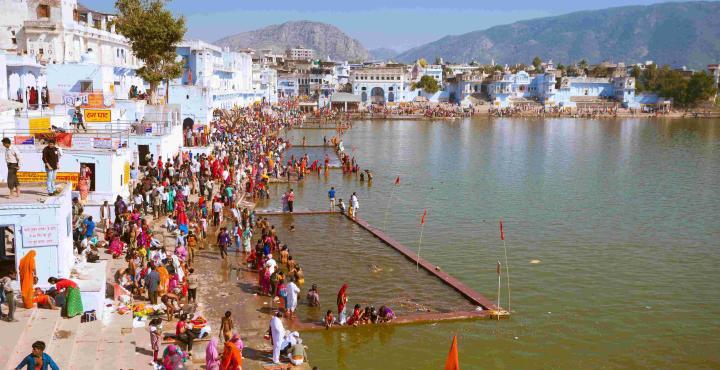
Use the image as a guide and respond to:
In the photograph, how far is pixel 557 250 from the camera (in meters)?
20.3

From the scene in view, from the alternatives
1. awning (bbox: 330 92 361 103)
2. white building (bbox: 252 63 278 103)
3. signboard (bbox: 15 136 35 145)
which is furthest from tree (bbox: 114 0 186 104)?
awning (bbox: 330 92 361 103)

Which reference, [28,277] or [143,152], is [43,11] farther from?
[28,277]

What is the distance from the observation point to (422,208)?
2667 centimetres

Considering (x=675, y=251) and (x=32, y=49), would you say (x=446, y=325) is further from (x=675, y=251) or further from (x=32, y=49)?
(x=32, y=49)

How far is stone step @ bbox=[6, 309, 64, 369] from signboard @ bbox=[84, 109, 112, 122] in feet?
49.6

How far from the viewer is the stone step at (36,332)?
356 inches

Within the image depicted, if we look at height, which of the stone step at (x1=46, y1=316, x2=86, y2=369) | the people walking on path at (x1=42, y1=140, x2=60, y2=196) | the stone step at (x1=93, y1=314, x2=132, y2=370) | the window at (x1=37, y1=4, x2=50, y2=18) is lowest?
the stone step at (x1=93, y1=314, x2=132, y2=370)

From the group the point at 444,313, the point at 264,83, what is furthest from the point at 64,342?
the point at 264,83

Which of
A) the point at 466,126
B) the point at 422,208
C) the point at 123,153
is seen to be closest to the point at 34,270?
the point at 123,153

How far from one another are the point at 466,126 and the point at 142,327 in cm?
7316

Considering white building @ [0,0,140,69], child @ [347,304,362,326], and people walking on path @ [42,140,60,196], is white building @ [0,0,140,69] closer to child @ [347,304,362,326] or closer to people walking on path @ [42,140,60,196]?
people walking on path @ [42,140,60,196]

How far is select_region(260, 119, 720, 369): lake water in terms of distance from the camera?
1280cm

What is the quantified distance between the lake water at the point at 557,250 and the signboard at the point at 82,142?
30.0 feet

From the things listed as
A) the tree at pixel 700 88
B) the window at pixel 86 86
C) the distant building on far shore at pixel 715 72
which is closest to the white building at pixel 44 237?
the window at pixel 86 86
